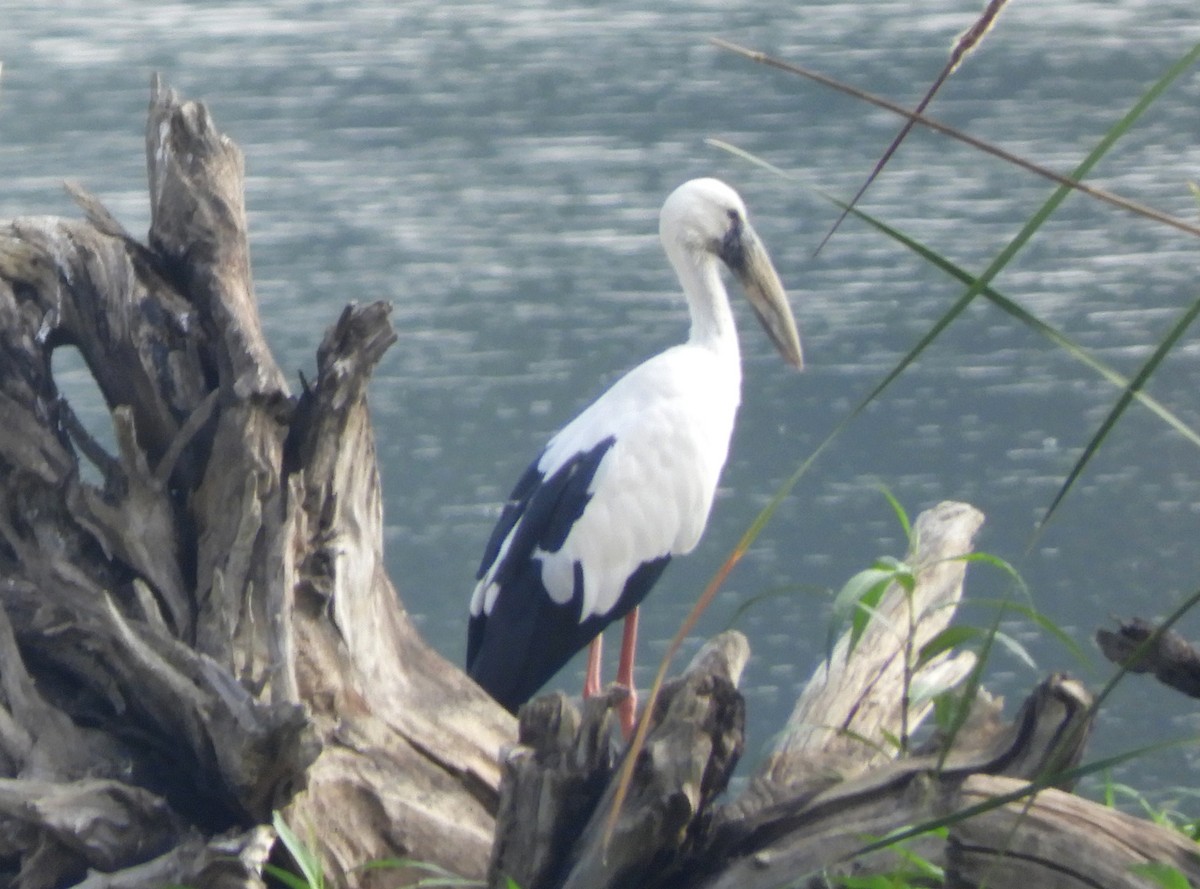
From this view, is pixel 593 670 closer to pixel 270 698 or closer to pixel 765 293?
pixel 765 293

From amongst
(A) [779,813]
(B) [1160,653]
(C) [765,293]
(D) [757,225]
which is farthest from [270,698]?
(D) [757,225]

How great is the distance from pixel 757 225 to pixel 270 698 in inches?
126

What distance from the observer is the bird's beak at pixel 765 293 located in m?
2.54

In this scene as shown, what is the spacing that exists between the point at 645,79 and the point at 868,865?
433 cm

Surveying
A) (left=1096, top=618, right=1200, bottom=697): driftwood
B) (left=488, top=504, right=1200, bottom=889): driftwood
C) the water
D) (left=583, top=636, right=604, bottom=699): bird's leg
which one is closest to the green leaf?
(left=488, top=504, right=1200, bottom=889): driftwood

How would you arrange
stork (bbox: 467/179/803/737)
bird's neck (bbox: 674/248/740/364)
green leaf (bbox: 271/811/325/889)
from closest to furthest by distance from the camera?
green leaf (bbox: 271/811/325/889), stork (bbox: 467/179/803/737), bird's neck (bbox: 674/248/740/364)

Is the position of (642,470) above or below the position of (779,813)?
below

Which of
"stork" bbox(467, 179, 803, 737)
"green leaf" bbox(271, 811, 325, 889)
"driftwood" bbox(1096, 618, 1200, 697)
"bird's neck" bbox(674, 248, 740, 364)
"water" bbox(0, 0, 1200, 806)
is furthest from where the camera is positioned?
"water" bbox(0, 0, 1200, 806)

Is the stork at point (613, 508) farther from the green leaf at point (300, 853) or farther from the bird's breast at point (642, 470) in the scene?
the green leaf at point (300, 853)

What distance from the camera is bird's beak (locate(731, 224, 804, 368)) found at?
2545 millimetres

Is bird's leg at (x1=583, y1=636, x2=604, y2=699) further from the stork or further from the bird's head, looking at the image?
the bird's head

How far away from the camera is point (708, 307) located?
2.49 metres

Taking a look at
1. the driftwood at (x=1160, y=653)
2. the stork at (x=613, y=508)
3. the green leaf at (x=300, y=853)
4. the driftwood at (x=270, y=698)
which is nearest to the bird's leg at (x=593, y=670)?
the stork at (x=613, y=508)

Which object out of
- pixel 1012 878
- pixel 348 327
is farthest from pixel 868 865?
pixel 348 327
